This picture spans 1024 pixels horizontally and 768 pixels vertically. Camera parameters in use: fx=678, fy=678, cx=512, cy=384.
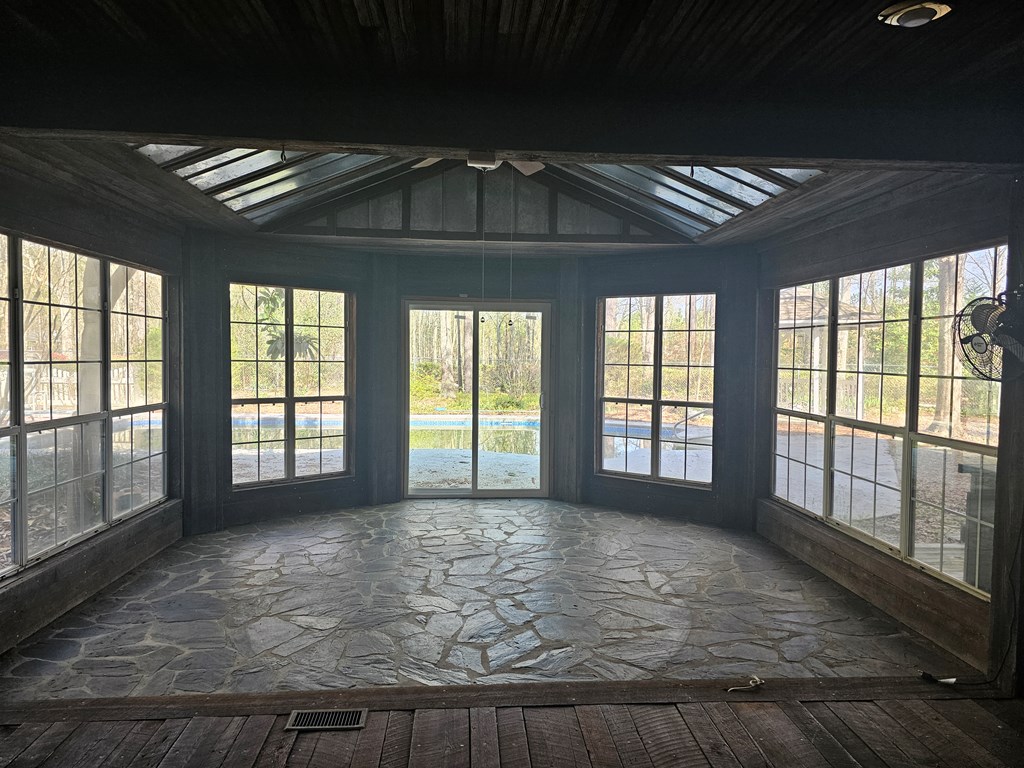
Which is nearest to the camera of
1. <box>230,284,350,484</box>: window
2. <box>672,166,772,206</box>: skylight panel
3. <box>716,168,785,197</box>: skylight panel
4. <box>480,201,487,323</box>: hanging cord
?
<box>716,168,785,197</box>: skylight panel

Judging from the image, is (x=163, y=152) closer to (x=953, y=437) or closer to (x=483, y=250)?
(x=483, y=250)

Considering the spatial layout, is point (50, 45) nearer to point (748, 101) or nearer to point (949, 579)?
point (748, 101)

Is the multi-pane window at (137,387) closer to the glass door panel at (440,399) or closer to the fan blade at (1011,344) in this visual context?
the glass door panel at (440,399)

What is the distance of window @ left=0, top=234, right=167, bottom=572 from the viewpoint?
4.12m

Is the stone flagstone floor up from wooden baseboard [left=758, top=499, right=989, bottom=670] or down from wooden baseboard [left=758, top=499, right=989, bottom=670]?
down

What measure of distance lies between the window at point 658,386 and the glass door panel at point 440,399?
5.01 ft

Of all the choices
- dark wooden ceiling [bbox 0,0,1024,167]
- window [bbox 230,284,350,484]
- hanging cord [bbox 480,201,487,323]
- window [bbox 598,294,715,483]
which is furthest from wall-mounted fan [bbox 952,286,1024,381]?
window [bbox 230,284,350,484]

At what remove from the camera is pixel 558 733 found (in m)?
2.98

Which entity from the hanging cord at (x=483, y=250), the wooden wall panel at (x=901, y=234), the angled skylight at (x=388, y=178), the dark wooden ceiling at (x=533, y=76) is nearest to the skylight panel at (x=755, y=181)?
the angled skylight at (x=388, y=178)

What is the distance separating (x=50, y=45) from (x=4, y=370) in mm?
2184

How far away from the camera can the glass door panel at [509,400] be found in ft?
Answer: 25.1

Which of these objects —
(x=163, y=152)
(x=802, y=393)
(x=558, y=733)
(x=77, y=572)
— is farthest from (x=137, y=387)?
(x=802, y=393)

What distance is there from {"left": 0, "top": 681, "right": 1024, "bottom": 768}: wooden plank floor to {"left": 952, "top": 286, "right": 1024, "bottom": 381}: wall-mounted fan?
1673 millimetres

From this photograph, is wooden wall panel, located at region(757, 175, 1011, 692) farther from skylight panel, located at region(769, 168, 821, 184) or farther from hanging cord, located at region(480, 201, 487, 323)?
hanging cord, located at region(480, 201, 487, 323)
